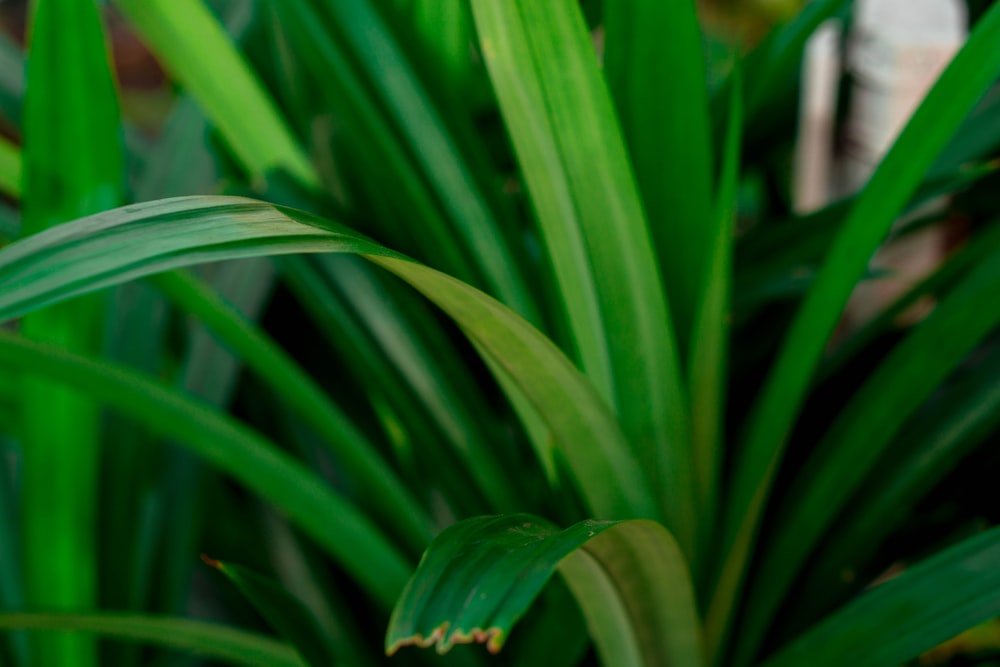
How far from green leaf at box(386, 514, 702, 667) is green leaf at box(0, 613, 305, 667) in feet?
0.44

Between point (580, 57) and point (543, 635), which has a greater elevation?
point (580, 57)

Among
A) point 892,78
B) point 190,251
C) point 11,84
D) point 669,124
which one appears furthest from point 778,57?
point 11,84

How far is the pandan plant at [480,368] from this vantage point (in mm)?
291

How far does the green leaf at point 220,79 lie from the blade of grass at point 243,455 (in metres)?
0.14

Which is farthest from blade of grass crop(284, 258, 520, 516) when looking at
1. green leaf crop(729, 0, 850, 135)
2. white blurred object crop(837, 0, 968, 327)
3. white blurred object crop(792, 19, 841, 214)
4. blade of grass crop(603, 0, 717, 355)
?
white blurred object crop(792, 19, 841, 214)

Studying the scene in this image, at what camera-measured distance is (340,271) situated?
1.35 feet

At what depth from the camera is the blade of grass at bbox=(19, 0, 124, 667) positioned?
0.37 m

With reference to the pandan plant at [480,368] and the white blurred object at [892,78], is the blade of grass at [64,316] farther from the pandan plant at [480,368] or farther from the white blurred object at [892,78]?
the white blurred object at [892,78]

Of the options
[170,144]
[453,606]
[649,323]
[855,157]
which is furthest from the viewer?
[855,157]

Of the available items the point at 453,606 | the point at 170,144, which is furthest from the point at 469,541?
the point at 170,144

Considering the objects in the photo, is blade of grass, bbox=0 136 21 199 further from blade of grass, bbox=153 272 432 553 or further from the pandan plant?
blade of grass, bbox=153 272 432 553

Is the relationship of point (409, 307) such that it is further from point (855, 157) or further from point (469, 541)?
point (855, 157)

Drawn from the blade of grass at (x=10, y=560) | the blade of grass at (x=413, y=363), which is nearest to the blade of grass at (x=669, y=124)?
the blade of grass at (x=413, y=363)

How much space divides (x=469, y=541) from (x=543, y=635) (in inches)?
5.8
